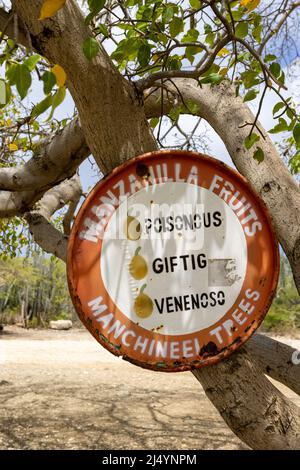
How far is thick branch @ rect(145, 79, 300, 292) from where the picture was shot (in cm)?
204

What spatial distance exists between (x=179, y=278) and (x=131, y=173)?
0.86ft

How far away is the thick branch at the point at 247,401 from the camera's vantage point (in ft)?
4.53

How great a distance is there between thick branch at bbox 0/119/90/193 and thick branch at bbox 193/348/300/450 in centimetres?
162

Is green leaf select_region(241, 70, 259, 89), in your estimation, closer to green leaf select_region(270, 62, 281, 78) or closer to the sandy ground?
green leaf select_region(270, 62, 281, 78)

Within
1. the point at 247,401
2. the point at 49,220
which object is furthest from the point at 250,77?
the point at 49,220

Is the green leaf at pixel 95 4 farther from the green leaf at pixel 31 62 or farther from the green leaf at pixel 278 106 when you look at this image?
the green leaf at pixel 278 106

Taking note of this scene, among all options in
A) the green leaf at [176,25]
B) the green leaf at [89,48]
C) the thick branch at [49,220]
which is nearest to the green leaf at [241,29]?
the green leaf at [176,25]

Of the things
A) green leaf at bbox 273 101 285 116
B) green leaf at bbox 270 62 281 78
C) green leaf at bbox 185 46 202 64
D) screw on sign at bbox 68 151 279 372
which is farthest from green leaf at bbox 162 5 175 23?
screw on sign at bbox 68 151 279 372

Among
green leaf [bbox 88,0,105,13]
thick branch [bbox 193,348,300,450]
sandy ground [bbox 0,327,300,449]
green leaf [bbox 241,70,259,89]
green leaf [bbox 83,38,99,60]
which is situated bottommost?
sandy ground [bbox 0,327,300,449]

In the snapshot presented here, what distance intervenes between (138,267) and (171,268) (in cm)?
7

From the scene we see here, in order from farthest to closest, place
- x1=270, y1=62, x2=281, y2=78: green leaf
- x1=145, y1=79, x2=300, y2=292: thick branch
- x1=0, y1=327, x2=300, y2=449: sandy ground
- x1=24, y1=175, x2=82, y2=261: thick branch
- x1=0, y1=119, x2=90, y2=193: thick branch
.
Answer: x1=0, y1=327, x2=300, y2=449: sandy ground → x1=24, y1=175, x2=82, y2=261: thick branch → x1=0, y1=119, x2=90, y2=193: thick branch → x1=145, y1=79, x2=300, y2=292: thick branch → x1=270, y1=62, x2=281, y2=78: green leaf

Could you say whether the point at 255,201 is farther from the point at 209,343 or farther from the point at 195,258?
the point at 209,343

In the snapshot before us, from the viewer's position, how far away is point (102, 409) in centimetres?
620

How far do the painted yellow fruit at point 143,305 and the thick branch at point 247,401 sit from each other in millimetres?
381
